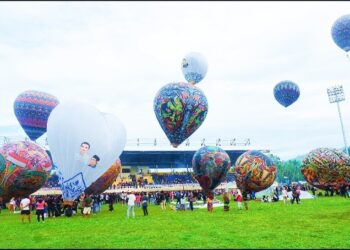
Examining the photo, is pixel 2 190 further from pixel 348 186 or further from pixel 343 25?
pixel 343 25

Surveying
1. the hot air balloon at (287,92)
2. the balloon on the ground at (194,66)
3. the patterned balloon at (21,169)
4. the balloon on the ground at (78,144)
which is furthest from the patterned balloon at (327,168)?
the patterned balloon at (21,169)

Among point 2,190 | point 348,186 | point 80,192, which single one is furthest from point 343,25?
point 2,190

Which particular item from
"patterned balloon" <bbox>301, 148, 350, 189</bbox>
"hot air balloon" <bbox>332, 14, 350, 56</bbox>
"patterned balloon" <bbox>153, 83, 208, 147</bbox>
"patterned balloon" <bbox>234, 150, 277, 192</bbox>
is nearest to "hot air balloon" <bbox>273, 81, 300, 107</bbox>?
"hot air balloon" <bbox>332, 14, 350, 56</bbox>

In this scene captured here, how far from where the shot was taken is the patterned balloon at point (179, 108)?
36.8 meters

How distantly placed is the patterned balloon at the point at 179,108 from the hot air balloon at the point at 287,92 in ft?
59.2

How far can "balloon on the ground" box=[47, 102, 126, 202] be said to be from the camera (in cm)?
2277

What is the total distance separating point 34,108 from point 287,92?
33.8 m

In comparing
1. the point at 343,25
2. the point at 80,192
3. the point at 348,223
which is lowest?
the point at 348,223

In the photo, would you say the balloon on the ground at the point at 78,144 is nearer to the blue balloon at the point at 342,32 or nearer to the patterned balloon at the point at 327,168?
the patterned balloon at the point at 327,168

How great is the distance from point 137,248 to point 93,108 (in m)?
13.5

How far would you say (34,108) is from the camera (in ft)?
163

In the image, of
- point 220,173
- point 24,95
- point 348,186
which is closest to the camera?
point 220,173

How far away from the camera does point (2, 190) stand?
31094 millimetres

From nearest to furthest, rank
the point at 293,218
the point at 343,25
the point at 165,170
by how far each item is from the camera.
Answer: the point at 293,218 < the point at 343,25 < the point at 165,170
